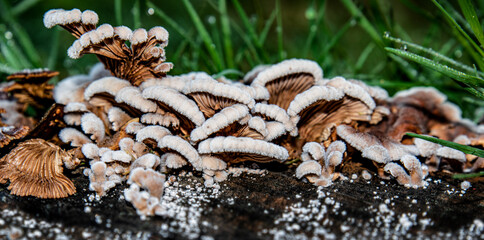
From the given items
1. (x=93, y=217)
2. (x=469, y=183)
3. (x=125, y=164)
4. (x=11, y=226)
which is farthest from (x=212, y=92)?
(x=469, y=183)

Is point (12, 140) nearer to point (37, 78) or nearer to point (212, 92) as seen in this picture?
point (37, 78)

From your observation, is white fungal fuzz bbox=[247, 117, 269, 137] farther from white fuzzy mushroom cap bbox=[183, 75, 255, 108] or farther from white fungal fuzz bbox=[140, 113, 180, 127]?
white fungal fuzz bbox=[140, 113, 180, 127]

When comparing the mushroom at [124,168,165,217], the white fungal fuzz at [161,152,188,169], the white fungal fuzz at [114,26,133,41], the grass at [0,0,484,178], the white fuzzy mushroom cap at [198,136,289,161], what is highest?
the grass at [0,0,484,178]

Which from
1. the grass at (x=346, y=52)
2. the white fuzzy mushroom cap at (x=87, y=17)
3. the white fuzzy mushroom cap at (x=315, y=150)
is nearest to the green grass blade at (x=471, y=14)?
the grass at (x=346, y=52)

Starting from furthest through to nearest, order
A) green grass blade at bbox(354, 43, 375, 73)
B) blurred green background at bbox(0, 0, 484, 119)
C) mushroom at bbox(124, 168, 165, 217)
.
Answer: green grass blade at bbox(354, 43, 375, 73)
blurred green background at bbox(0, 0, 484, 119)
mushroom at bbox(124, 168, 165, 217)

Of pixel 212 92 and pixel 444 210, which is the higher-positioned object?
pixel 212 92

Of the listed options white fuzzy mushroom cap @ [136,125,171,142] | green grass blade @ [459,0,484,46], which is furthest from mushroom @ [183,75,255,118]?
green grass blade @ [459,0,484,46]
